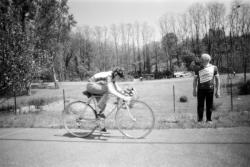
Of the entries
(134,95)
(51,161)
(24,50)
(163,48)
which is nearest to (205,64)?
(134,95)

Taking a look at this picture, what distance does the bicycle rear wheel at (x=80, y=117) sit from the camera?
478 centimetres

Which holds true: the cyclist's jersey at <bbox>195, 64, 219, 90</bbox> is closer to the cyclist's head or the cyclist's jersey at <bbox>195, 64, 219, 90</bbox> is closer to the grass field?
the grass field

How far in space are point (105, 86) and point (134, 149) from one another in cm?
163

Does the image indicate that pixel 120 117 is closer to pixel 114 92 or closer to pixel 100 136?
pixel 114 92

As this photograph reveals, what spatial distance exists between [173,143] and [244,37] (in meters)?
30.5

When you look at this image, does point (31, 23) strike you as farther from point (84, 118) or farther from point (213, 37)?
point (213, 37)

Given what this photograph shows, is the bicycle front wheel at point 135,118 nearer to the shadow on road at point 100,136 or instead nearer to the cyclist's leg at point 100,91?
the shadow on road at point 100,136

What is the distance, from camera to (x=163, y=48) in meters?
74.8

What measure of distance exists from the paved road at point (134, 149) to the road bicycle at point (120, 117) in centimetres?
23

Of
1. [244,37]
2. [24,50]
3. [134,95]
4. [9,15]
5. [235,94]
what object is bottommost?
[235,94]

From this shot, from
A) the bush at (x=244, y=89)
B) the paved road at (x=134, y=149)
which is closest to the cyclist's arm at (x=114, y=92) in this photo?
the paved road at (x=134, y=149)

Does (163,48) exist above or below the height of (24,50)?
above

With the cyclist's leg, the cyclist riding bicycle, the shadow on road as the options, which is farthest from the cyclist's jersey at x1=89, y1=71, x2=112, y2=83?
the shadow on road

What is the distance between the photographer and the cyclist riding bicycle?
437 centimetres
